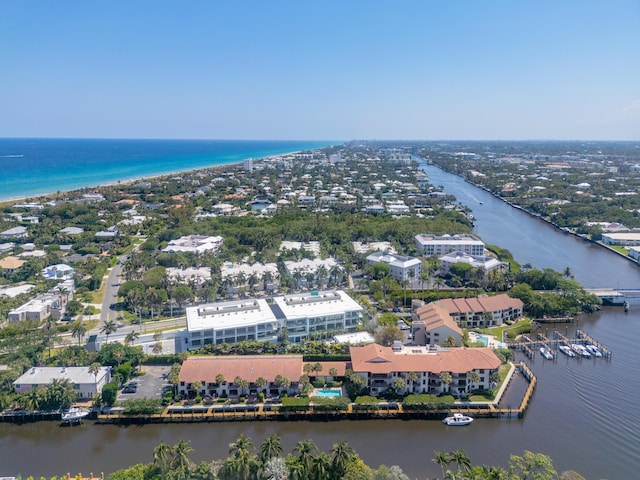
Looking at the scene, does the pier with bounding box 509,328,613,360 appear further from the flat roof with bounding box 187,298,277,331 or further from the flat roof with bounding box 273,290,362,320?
the flat roof with bounding box 187,298,277,331

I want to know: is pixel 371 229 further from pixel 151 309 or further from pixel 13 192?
pixel 13 192

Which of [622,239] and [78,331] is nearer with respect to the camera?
[78,331]

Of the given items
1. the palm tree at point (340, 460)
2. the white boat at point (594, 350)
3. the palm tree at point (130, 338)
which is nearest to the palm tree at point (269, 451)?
the palm tree at point (340, 460)

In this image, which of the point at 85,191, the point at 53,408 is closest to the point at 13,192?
the point at 85,191

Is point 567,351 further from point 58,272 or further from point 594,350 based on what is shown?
point 58,272

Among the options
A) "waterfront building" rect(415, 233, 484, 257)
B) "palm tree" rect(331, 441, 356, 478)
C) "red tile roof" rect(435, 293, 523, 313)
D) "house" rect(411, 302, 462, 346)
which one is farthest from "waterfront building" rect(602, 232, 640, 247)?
"palm tree" rect(331, 441, 356, 478)

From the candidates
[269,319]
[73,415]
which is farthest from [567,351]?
[73,415]
